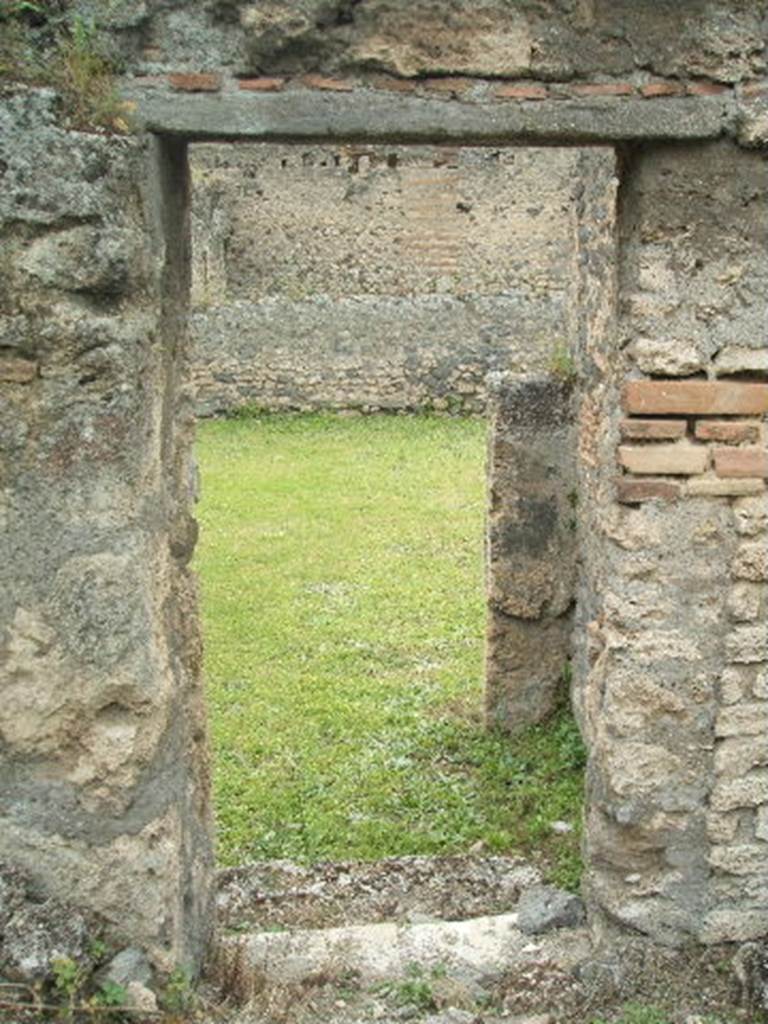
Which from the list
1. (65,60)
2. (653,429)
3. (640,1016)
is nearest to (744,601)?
(653,429)

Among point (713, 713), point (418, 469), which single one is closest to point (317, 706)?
point (713, 713)

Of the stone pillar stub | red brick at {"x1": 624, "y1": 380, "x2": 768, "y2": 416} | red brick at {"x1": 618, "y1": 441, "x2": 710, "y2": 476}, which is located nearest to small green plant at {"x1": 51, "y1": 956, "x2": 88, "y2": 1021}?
red brick at {"x1": 618, "y1": 441, "x2": 710, "y2": 476}

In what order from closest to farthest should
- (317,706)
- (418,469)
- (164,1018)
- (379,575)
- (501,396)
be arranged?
(164,1018) < (501,396) < (317,706) < (379,575) < (418,469)

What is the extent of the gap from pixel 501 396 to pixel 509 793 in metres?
1.91

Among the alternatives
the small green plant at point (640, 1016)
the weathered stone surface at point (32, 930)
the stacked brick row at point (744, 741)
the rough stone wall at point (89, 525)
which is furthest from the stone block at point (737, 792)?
the weathered stone surface at point (32, 930)

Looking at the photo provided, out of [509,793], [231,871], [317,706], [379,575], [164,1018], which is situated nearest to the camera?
[164,1018]

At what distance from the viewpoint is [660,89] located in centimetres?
346

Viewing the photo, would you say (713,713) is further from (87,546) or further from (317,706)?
(317,706)

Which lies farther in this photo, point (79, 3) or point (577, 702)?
point (577, 702)

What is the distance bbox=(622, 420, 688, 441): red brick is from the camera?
147 inches

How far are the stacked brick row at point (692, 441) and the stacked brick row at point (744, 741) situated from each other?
114mm

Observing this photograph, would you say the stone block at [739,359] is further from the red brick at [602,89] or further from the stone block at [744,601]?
the red brick at [602,89]

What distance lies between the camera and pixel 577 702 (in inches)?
238

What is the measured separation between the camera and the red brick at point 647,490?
3.75 meters
